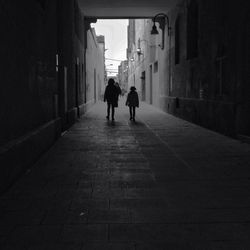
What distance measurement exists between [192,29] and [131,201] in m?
14.4

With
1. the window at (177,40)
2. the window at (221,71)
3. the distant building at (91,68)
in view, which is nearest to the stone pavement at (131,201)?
the window at (221,71)

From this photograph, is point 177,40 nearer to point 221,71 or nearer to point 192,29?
point 192,29

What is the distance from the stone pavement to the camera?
421cm

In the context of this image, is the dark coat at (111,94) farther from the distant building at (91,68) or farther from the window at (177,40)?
the distant building at (91,68)

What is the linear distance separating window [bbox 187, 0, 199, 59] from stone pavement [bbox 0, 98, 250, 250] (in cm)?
924

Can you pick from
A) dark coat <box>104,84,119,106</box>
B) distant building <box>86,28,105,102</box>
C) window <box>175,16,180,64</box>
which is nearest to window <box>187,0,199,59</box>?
window <box>175,16,180,64</box>

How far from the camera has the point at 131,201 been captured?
5.65 m

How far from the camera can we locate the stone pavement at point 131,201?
421 cm

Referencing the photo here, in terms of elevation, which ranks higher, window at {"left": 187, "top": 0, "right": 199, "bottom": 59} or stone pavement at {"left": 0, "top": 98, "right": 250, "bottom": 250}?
window at {"left": 187, "top": 0, "right": 199, "bottom": 59}

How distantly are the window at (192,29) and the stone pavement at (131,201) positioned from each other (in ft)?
30.3

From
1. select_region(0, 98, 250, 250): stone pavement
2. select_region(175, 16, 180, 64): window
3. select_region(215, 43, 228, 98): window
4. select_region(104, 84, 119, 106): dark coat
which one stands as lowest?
select_region(0, 98, 250, 250): stone pavement

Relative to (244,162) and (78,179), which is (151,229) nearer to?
(78,179)

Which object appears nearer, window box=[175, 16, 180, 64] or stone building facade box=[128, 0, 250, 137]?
stone building facade box=[128, 0, 250, 137]

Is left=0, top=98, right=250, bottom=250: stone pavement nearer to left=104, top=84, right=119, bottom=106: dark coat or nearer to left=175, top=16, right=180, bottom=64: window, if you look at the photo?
left=104, top=84, right=119, bottom=106: dark coat
